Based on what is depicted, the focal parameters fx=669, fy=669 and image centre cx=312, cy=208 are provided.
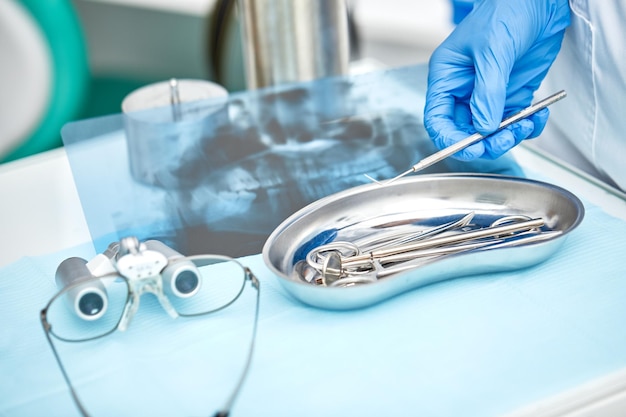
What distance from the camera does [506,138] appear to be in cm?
75

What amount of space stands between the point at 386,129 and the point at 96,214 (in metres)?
0.41

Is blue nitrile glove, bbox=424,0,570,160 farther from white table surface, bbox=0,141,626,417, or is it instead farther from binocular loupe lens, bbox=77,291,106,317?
binocular loupe lens, bbox=77,291,106,317

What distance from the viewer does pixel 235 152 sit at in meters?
0.90

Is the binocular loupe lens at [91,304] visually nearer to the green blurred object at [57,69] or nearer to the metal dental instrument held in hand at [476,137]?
the metal dental instrument held in hand at [476,137]

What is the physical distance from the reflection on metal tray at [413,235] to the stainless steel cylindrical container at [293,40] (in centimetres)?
42

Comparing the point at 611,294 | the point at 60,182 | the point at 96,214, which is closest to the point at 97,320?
the point at 96,214

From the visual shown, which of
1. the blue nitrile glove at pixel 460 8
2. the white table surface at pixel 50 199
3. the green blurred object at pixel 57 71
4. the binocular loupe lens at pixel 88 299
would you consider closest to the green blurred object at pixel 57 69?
the green blurred object at pixel 57 71

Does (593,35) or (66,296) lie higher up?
(593,35)

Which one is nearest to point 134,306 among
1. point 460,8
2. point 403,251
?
Answer: point 403,251

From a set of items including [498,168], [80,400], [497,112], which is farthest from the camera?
[498,168]

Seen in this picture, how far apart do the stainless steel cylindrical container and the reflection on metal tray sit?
→ 420mm

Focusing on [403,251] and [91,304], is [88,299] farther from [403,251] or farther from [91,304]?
[403,251]

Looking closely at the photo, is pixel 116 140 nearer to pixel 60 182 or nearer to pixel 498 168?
pixel 60 182

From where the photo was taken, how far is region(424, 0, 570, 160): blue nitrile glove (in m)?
0.74
